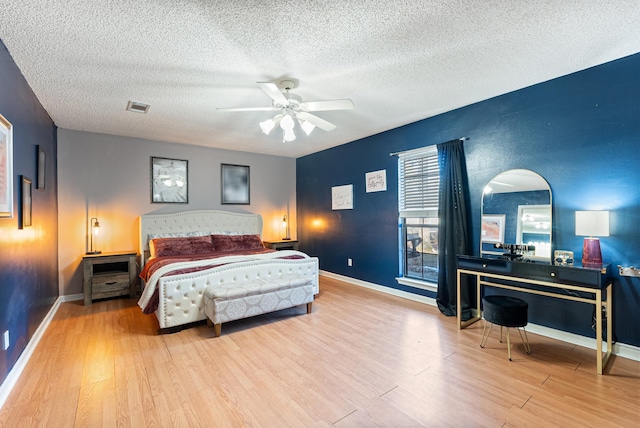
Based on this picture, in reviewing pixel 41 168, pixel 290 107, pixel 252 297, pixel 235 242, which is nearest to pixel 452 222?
pixel 290 107

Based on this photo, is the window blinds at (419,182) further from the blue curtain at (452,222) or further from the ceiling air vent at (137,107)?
the ceiling air vent at (137,107)

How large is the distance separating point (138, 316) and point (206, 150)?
3.12 metres

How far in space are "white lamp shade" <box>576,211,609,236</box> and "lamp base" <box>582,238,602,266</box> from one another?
101mm

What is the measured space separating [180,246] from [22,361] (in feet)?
7.51

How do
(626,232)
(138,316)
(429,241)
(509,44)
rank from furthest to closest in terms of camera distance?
(429,241) < (138,316) < (626,232) < (509,44)

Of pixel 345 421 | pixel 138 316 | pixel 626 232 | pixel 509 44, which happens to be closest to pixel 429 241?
pixel 626 232

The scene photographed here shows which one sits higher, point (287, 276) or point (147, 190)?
point (147, 190)

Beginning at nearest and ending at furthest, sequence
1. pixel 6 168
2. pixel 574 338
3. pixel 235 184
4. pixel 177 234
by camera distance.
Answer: pixel 6 168 → pixel 574 338 → pixel 177 234 → pixel 235 184

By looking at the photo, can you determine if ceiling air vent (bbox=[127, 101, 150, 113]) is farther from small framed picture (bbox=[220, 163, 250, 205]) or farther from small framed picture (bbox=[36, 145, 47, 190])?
small framed picture (bbox=[220, 163, 250, 205])

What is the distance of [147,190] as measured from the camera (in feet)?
16.5

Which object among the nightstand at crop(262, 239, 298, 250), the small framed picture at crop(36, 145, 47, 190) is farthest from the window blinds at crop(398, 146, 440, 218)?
the small framed picture at crop(36, 145, 47, 190)

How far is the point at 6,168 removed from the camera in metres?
2.22

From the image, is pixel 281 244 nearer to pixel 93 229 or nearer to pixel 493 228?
pixel 93 229

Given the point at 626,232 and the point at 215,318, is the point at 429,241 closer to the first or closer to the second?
the point at 626,232
